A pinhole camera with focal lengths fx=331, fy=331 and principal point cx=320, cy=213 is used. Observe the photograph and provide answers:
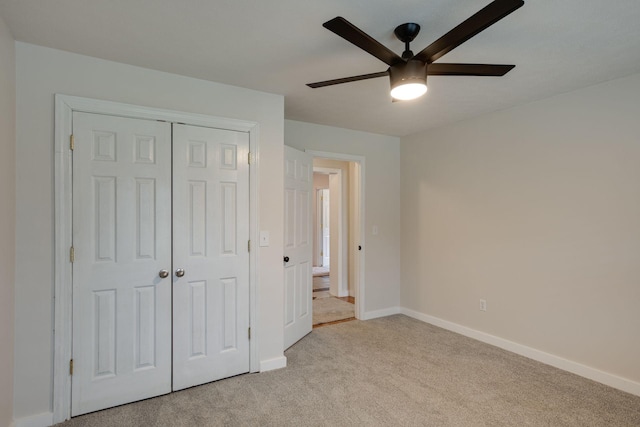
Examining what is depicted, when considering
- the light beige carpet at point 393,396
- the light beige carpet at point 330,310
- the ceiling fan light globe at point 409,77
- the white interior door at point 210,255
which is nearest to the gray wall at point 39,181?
the light beige carpet at point 393,396

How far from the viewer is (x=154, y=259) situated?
245cm

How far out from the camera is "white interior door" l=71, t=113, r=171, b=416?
2232 millimetres

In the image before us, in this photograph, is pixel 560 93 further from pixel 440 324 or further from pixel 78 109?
pixel 78 109

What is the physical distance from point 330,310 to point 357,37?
3886 millimetres

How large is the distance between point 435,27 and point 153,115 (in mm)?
1992

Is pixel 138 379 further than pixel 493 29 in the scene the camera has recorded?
Yes

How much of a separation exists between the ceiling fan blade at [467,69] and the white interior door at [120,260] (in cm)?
191

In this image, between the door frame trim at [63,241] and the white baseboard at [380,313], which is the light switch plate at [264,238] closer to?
the door frame trim at [63,241]

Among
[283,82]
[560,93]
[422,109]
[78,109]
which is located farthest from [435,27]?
[78,109]

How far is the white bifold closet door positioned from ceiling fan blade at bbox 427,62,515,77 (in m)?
1.60

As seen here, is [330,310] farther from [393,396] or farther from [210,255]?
[210,255]

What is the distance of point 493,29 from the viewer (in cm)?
190

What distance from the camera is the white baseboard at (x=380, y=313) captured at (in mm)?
4266

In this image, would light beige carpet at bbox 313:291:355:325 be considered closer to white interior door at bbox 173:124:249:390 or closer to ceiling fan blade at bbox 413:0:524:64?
white interior door at bbox 173:124:249:390
